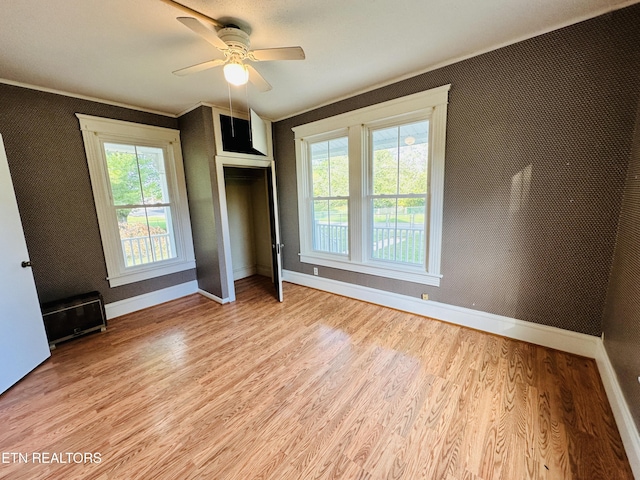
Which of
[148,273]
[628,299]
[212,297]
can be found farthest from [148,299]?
[628,299]

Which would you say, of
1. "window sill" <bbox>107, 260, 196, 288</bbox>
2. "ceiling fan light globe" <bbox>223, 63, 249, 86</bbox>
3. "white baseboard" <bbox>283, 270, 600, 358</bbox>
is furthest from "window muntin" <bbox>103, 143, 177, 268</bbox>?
"white baseboard" <bbox>283, 270, 600, 358</bbox>

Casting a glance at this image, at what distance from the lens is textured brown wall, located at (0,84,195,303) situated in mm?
2449

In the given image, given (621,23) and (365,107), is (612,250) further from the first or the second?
(365,107)

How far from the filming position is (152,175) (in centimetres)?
338

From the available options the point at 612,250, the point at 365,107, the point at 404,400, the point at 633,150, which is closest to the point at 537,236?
the point at 612,250

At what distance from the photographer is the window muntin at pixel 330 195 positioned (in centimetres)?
339

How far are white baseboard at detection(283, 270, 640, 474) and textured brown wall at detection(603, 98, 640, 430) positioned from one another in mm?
84

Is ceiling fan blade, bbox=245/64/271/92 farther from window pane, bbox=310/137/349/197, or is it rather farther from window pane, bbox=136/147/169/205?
window pane, bbox=136/147/169/205

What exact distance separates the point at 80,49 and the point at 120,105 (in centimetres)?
124

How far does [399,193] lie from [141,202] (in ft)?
10.9

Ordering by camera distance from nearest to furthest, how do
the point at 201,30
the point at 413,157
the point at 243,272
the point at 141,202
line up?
the point at 201,30 < the point at 413,157 < the point at 141,202 < the point at 243,272

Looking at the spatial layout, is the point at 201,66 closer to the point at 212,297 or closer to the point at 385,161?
the point at 385,161

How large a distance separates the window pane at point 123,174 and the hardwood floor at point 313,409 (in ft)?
5.54

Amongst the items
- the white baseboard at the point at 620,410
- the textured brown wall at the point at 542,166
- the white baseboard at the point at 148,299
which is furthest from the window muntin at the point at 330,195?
the white baseboard at the point at 620,410
